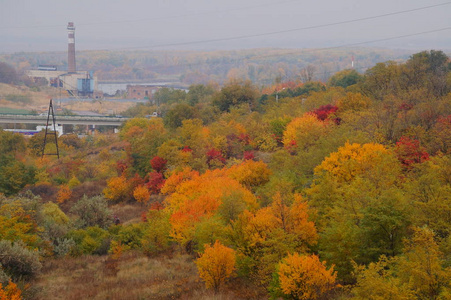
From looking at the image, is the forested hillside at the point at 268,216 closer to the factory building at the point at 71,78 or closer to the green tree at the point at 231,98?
the green tree at the point at 231,98

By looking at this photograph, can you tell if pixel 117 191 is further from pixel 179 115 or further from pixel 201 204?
pixel 201 204

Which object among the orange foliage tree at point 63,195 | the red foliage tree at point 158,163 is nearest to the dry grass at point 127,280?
the red foliage tree at point 158,163

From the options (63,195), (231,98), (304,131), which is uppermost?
(231,98)

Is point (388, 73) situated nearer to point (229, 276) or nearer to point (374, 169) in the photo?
point (374, 169)

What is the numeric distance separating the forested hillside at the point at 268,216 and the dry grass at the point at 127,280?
0.28 ft

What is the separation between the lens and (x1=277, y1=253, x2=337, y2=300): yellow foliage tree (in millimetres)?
15625

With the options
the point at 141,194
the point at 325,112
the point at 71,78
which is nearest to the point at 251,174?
the point at 141,194

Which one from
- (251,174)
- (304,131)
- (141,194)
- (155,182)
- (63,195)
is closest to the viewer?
(251,174)

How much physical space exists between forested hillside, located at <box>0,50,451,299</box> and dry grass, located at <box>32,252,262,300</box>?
0.28ft

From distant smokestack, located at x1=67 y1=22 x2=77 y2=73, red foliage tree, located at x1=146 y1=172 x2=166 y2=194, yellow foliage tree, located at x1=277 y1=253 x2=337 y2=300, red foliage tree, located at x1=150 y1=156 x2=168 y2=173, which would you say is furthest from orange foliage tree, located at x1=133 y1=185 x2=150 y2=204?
distant smokestack, located at x1=67 y1=22 x2=77 y2=73

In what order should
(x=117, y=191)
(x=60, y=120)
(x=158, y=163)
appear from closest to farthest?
(x=117, y=191)
(x=158, y=163)
(x=60, y=120)

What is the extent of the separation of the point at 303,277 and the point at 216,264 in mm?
4048

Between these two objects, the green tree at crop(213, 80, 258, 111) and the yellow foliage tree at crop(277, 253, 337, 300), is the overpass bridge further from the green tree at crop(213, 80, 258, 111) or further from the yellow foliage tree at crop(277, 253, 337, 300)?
the yellow foliage tree at crop(277, 253, 337, 300)

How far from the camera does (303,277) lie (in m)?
15.7
